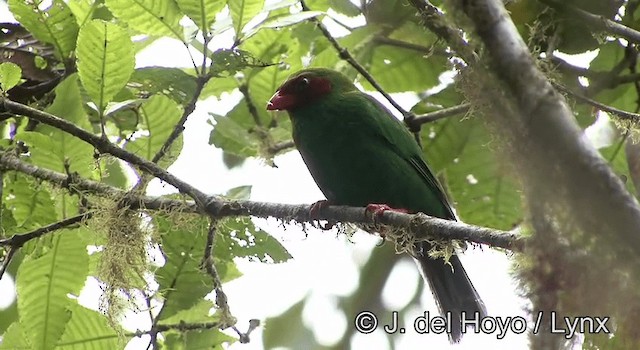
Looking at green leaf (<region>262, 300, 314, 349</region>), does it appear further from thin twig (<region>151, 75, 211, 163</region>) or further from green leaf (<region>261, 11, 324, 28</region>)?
green leaf (<region>261, 11, 324, 28</region>)

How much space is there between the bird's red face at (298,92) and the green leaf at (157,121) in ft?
1.70

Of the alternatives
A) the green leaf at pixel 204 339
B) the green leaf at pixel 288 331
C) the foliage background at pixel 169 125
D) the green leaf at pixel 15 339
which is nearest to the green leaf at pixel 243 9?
the foliage background at pixel 169 125

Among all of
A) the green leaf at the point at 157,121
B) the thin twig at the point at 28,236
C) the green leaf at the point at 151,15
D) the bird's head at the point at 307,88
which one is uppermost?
the bird's head at the point at 307,88

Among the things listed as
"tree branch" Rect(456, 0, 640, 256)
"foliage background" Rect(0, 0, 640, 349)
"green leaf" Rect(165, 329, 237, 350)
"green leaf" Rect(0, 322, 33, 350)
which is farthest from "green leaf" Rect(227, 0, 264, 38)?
"tree branch" Rect(456, 0, 640, 256)

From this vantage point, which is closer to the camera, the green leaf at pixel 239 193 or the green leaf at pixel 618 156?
the green leaf at pixel 239 193

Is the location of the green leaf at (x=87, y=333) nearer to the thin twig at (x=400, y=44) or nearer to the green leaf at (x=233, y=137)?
the green leaf at (x=233, y=137)

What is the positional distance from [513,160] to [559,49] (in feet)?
6.36

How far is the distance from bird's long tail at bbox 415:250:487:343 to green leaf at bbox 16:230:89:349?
4.92ft

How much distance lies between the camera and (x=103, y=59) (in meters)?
3.21

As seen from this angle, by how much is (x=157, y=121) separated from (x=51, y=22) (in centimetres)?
63

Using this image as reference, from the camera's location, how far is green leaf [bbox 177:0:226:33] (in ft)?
10.9

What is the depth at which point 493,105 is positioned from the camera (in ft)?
6.09

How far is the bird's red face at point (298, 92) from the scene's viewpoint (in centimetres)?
402

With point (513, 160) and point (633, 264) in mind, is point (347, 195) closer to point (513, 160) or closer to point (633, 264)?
point (513, 160)
